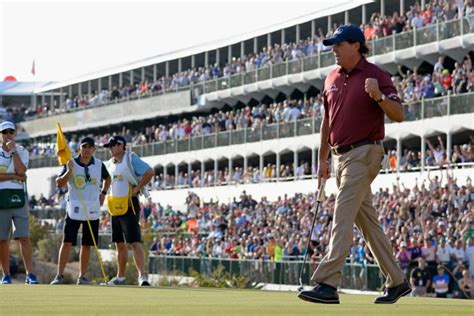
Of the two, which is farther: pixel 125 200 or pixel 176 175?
pixel 176 175

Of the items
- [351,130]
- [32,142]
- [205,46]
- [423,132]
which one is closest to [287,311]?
[351,130]

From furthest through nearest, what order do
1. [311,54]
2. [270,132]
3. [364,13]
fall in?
[270,132]
[311,54]
[364,13]

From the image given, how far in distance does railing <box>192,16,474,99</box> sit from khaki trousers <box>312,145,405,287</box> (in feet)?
103

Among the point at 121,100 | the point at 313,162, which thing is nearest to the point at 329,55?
the point at 313,162

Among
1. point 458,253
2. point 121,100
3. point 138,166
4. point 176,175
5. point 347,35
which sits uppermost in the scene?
point 121,100

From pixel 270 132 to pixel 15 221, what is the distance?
3824 cm

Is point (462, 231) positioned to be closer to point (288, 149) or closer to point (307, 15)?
point (288, 149)

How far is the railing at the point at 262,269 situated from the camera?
29.5 meters

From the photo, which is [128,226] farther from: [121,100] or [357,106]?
[121,100]

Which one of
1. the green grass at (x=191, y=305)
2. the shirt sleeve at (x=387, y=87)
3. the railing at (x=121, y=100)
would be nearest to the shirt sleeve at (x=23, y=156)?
the green grass at (x=191, y=305)

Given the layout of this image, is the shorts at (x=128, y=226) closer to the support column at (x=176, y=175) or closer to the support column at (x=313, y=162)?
the support column at (x=313, y=162)

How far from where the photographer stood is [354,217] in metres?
12.2

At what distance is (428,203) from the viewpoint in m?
31.0

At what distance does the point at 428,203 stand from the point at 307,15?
31809mm
